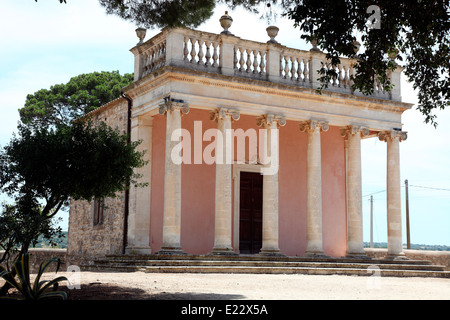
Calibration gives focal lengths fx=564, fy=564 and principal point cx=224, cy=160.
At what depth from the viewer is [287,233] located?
19703mm

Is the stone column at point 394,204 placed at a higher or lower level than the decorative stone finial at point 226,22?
lower

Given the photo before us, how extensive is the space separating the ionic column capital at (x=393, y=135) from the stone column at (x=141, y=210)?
7.80 m

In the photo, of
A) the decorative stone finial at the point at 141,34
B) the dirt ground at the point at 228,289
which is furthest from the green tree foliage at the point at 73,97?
the dirt ground at the point at 228,289

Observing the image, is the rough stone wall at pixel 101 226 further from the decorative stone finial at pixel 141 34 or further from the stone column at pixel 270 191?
the stone column at pixel 270 191

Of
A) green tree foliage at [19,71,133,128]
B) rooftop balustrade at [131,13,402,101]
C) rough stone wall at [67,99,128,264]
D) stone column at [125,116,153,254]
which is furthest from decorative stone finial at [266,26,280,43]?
green tree foliage at [19,71,133,128]

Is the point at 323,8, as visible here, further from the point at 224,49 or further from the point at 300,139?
the point at 300,139

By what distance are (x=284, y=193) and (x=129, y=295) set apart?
1175 cm

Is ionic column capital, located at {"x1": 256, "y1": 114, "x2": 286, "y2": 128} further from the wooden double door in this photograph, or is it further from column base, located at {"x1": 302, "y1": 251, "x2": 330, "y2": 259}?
column base, located at {"x1": 302, "y1": 251, "x2": 330, "y2": 259}

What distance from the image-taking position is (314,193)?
17234mm

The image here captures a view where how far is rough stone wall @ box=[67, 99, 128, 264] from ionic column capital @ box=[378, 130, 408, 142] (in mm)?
8516

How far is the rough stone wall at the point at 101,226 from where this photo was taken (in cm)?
1786

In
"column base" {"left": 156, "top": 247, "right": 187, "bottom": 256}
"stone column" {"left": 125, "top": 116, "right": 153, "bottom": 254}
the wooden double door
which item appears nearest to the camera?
"column base" {"left": 156, "top": 247, "right": 187, "bottom": 256}

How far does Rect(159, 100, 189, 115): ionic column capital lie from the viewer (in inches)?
607

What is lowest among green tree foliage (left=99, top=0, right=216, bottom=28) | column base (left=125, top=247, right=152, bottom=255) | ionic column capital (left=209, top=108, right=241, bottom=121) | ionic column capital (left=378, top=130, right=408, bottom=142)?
column base (left=125, top=247, right=152, bottom=255)
